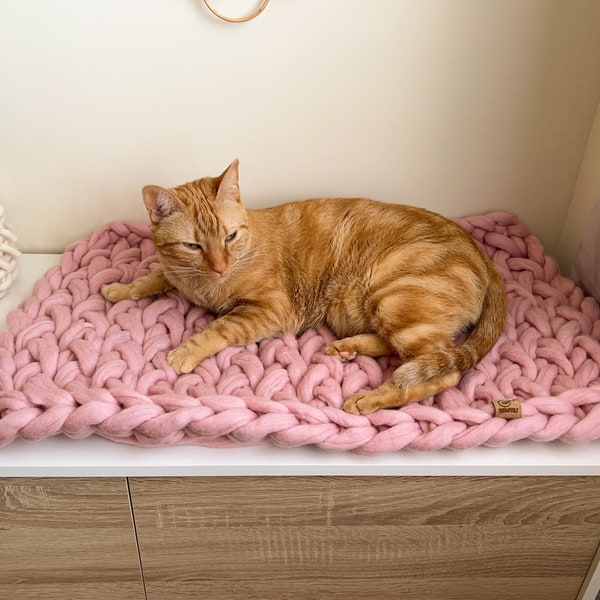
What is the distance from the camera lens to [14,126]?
1.35 m

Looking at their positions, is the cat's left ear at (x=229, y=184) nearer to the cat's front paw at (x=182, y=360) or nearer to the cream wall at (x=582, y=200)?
the cat's front paw at (x=182, y=360)

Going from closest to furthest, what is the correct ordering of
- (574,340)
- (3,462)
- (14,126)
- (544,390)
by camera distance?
(3,462) < (544,390) < (574,340) < (14,126)

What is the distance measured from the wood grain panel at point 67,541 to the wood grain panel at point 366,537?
4 centimetres

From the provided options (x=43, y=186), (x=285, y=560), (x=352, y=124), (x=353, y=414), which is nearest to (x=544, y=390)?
(x=353, y=414)

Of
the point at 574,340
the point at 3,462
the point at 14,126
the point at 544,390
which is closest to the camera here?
the point at 3,462

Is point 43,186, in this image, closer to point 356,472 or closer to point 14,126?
point 14,126

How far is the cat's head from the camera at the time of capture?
1134mm

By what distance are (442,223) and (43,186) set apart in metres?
0.94

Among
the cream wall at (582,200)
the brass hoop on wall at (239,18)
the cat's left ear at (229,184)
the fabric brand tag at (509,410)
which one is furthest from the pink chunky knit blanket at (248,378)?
the brass hoop on wall at (239,18)

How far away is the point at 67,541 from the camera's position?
105 cm

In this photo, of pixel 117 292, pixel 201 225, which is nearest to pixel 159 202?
pixel 201 225

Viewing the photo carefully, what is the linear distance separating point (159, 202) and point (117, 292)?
0.27 m

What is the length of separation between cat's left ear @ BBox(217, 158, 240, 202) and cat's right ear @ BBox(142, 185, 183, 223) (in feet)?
0.27

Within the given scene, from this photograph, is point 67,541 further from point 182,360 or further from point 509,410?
point 509,410
